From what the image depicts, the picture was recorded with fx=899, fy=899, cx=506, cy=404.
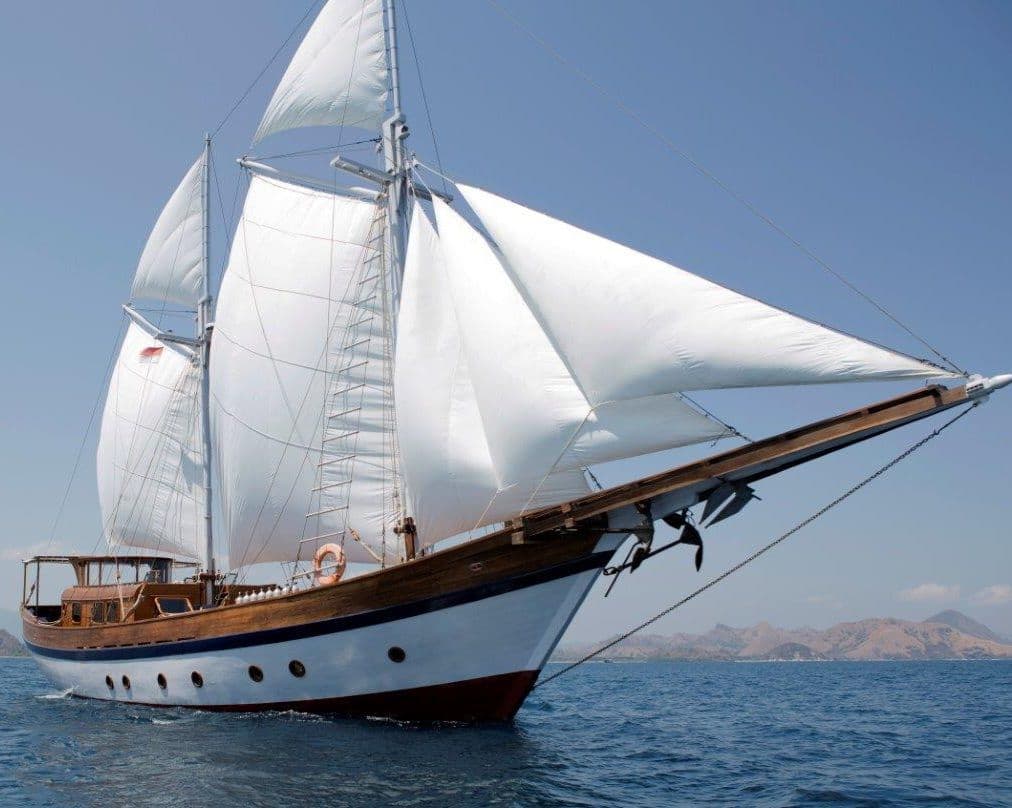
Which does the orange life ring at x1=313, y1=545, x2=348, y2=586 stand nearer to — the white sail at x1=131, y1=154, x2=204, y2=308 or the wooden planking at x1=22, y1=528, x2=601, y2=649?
the wooden planking at x1=22, y1=528, x2=601, y2=649

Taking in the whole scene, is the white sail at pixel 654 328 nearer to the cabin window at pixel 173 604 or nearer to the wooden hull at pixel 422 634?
the wooden hull at pixel 422 634

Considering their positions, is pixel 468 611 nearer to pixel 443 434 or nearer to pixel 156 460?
pixel 443 434

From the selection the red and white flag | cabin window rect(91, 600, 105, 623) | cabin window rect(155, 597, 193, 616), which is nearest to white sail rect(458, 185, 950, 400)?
cabin window rect(155, 597, 193, 616)

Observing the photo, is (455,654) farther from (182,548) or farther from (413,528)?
(182,548)

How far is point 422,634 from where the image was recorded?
2003cm

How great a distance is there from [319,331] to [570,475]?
12034mm

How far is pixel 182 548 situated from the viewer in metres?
37.2

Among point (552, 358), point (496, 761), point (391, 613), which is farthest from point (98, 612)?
point (552, 358)

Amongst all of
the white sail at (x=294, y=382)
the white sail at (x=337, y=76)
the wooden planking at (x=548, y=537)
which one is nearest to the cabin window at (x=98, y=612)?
the white sail at (x=294, y=382)

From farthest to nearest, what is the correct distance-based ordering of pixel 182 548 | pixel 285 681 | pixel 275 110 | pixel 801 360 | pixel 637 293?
pixel 182 548 < pixel 275 110 < pixel 285 681 < pixel 637 293 < pixel 801 360

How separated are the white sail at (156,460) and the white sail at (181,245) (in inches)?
98.7

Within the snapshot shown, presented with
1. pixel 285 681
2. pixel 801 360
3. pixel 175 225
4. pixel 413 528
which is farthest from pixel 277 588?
pixel 175 225

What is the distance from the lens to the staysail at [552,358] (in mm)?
16031

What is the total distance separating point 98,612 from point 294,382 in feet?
39.3
